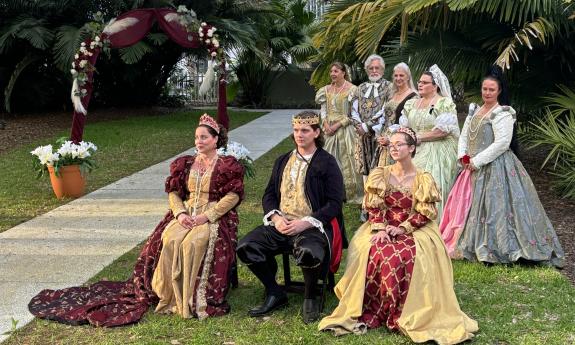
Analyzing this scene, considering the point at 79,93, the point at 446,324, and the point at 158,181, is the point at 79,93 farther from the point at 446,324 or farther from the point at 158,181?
the point at 446,324

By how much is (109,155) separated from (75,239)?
549 cm

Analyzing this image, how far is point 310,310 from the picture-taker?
4.72 m

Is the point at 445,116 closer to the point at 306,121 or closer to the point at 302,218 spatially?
the point at 306,121

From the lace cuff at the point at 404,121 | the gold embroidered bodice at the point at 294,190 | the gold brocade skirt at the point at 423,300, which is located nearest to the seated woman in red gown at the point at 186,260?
the gold embroidered bodice at the point at 294,190

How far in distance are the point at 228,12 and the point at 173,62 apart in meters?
2.22

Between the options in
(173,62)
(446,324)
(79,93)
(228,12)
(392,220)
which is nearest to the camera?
(446,324)

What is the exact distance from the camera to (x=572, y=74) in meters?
9.22

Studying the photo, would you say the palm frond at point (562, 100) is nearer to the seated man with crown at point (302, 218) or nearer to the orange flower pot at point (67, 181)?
the seated man with crown at point (302, 218)

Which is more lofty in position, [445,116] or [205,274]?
[445,116]

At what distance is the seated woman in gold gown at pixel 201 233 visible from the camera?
488cm

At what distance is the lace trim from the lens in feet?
15.9

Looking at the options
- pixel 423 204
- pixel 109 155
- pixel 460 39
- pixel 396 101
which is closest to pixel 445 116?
pixel 396 101

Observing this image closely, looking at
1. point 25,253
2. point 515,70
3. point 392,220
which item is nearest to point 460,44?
point 515,70

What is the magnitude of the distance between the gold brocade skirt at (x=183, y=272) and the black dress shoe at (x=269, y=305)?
0.34m
